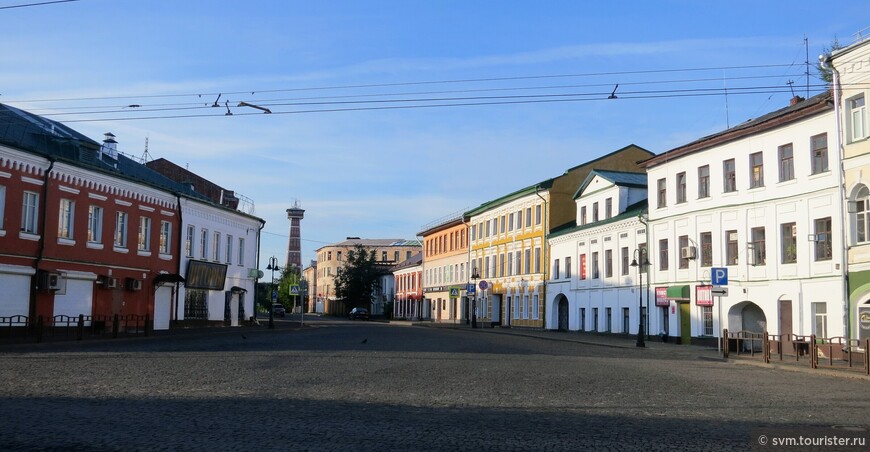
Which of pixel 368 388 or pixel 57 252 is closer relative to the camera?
pixel 368 388

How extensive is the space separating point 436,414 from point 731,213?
27.1 meters

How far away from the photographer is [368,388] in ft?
49.2

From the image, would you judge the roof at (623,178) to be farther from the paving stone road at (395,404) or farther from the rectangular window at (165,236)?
the rectangular window at (165,236)

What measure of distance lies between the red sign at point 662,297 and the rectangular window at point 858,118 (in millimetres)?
13570

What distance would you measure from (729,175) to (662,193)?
220 inches

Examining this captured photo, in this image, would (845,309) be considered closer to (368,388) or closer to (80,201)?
(368,388)

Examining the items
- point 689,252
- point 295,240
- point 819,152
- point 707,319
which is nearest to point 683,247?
point 689,252

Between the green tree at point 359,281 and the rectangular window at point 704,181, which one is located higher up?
the rectangular window at point 704,181

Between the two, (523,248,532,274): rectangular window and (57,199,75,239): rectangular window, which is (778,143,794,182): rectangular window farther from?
(57,199,75,239): rectangular window

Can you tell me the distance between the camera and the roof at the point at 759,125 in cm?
2991

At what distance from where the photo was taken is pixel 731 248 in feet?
116

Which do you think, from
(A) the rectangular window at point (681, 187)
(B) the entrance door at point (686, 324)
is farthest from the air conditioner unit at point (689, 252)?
(A) the rectangular window at point (681, 187)

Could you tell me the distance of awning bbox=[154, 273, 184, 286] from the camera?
136 feet

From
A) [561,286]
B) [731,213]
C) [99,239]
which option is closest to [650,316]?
[731,213]
